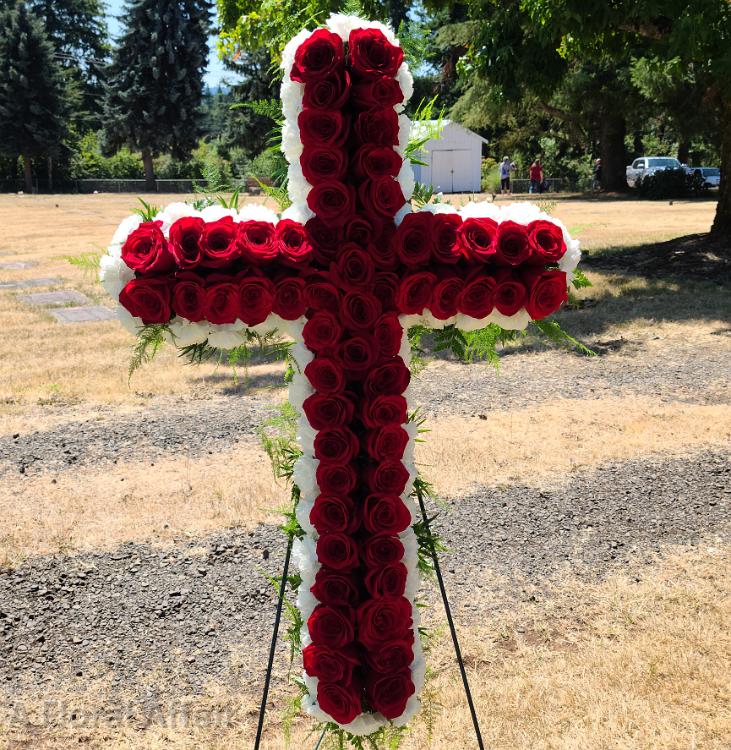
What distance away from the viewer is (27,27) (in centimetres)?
4388

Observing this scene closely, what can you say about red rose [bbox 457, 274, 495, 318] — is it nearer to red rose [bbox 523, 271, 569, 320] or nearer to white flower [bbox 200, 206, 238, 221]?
red rose [bbox 523, 271, 569, 320]

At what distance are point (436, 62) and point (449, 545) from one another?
39854 mm

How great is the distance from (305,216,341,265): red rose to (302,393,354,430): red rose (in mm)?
365

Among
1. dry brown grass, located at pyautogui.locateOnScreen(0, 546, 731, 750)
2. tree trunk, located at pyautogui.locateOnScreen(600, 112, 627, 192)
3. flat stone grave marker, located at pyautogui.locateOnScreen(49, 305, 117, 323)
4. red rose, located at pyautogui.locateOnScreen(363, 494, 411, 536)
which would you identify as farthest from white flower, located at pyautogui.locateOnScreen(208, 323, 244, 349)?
tree trunk, located at pyautogui.locateOnScreen(600, 112, 627, 192)

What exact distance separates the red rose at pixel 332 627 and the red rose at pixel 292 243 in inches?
36.0

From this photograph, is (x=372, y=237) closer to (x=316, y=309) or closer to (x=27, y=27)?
(x=316, y=309)

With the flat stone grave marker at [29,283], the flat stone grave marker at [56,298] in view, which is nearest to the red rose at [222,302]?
the flat stone grave marker at [56,298]

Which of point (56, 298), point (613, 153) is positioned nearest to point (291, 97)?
point (56, 298)

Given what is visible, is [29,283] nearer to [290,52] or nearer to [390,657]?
[290,52]

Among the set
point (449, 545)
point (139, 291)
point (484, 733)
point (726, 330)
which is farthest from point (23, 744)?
point (726, 330)

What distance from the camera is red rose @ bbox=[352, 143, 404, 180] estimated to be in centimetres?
208

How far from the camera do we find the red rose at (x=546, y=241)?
2114 mm

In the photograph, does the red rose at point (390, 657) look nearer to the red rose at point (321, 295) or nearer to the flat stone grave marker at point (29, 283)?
the red rose at point (321, 295)

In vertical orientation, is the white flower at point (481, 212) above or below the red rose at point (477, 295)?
above
